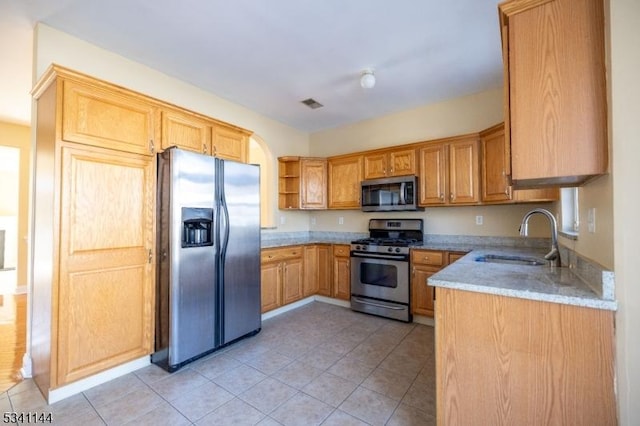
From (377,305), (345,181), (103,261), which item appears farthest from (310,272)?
(103,261)

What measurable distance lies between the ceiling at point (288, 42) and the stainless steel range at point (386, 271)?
69.9 inches

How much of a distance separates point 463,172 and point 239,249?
8.62 ft

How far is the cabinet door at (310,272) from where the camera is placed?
13.2ft

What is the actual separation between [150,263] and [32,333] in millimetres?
981

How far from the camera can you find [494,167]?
2994mm

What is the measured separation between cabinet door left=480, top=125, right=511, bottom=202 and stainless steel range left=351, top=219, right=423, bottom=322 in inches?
37.9

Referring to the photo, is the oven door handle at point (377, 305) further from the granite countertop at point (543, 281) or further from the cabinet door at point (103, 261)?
the cabinet door at point (103, 261)

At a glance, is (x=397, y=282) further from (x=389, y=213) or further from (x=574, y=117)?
(x=574, y=117)

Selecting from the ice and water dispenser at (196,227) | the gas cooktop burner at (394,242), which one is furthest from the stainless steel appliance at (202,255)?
the gas cooktop burner at (394,242)

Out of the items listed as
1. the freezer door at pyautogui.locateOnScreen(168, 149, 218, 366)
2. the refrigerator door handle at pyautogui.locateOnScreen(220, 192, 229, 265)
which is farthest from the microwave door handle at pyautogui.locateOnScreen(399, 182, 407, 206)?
the freezer door at pyautogui.locateOnScreen(168, 149, 218, 366)

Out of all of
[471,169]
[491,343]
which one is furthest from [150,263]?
[471,169]

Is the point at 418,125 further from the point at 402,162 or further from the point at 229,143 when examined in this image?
the point at 229,143

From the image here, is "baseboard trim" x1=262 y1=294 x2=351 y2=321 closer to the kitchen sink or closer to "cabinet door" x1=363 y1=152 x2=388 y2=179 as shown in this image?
"cabinet door" x1=363 y1=152 x2=388 y2=179

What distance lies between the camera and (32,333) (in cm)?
222
